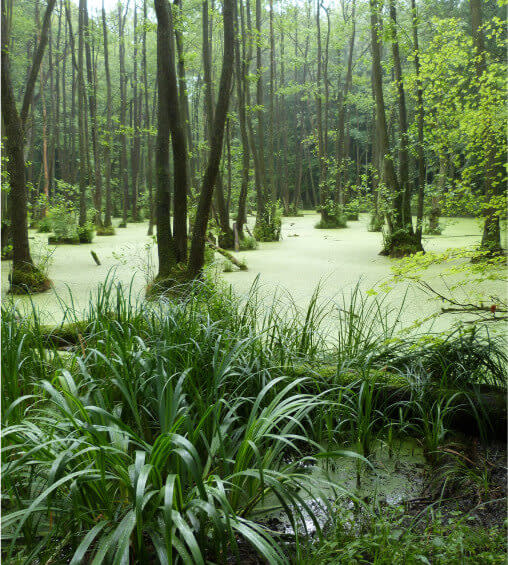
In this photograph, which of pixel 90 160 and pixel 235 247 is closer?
pixel 90 160

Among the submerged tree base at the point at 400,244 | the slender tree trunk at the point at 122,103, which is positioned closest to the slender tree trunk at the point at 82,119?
the slender tree trunk at the point at 122,103

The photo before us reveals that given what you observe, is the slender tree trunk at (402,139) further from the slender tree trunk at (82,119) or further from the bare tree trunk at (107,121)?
the slender tree trunk at (82,119)

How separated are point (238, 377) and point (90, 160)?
3.35m

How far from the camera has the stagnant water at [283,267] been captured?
10.2 ft

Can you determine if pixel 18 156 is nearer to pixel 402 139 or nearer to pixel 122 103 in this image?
pixel 122 103

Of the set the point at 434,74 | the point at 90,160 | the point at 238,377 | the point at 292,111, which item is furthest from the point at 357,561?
the point at 292,111

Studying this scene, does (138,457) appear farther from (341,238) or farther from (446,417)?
(341,238)

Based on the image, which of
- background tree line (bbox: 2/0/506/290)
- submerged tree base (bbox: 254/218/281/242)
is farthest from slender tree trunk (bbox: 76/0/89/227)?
submerged tree base (bbox: 254/218/281/242)

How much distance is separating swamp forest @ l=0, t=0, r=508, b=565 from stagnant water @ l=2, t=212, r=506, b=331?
0.11 feet

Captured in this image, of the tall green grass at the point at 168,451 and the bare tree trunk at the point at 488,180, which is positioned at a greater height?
the bare tree trunk at the point at 488,180

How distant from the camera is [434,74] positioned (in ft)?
9.25

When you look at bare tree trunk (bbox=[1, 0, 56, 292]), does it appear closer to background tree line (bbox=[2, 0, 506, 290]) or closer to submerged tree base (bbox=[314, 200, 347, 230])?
background tree line (bbox=[2, 0, 506, 290])

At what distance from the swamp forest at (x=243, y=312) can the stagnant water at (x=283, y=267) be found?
35 mm

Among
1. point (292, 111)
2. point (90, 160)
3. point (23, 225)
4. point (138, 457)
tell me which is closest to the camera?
point (138, 457)
